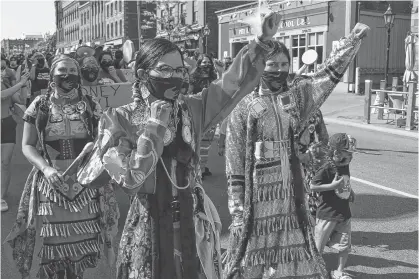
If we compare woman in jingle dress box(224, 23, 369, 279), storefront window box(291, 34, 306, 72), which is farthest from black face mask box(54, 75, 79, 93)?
storefront window box(291, 34, 306, 72)

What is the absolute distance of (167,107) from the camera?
7.48 feet

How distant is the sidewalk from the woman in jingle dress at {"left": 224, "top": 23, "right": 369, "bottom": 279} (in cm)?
1051

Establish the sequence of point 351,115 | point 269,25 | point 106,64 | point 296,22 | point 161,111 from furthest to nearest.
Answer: point 296,22 → point 351,115 → point 106,64 → point 269,25 → point 161,111

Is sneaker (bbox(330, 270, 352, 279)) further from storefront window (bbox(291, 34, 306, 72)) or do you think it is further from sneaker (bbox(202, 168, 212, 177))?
storefront window (bbox(291, 34, 306, 72))

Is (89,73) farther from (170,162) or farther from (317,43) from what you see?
(317,43)

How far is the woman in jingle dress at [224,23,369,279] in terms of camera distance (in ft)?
11.4

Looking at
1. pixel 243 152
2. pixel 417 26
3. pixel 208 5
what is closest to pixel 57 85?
pixel 243 152

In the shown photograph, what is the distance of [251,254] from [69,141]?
1620mm

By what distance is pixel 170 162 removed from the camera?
7.93 ft

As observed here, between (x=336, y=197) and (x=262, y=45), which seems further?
(x=336, y=197)

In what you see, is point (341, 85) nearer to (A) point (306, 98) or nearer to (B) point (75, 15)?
(A) point (306, 98)

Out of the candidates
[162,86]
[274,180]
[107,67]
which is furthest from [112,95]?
[162,86]

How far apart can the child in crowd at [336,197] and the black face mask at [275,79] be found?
1.10m

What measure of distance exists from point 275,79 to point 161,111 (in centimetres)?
144
